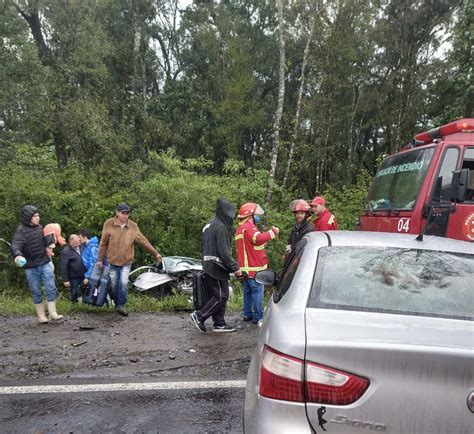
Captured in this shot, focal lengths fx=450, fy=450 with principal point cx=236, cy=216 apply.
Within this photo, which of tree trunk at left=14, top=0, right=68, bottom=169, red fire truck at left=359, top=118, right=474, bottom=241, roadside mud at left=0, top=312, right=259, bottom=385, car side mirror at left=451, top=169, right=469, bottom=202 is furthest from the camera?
tree trunk at left=14, top=0, right=68, bottom=169

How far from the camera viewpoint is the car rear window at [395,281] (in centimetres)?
223

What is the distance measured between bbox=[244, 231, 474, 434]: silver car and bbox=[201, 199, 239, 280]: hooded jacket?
325cm

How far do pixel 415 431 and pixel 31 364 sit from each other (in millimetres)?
4193

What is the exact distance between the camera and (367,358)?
1811 millimetres

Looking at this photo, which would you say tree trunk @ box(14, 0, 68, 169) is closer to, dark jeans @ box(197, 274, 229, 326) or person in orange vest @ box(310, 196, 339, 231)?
person in orange vest @ box(310, 196, 339, 231)

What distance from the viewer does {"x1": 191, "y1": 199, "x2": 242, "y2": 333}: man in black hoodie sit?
5.72m

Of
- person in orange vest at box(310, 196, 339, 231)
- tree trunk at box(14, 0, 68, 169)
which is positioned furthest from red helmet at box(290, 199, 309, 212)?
tree trunk at box(14, 0, 68, 169)

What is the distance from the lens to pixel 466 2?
47.6 ft

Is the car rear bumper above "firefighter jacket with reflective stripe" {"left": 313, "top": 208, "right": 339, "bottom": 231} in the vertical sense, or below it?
below

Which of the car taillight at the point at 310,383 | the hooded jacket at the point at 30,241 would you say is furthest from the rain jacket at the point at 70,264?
the car taillight at the point at 310,383

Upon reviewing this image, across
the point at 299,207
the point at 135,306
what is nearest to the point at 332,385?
the point at 299,207

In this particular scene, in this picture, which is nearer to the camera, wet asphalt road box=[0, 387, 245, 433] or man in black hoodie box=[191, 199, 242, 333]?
wet asphalt road box=[0, 387, 245, 433]

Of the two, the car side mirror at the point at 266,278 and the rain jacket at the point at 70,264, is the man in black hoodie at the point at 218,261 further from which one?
the rain jacket at the point at 70,264

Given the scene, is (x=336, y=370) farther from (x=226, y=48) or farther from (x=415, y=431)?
(x=226, y=48)
